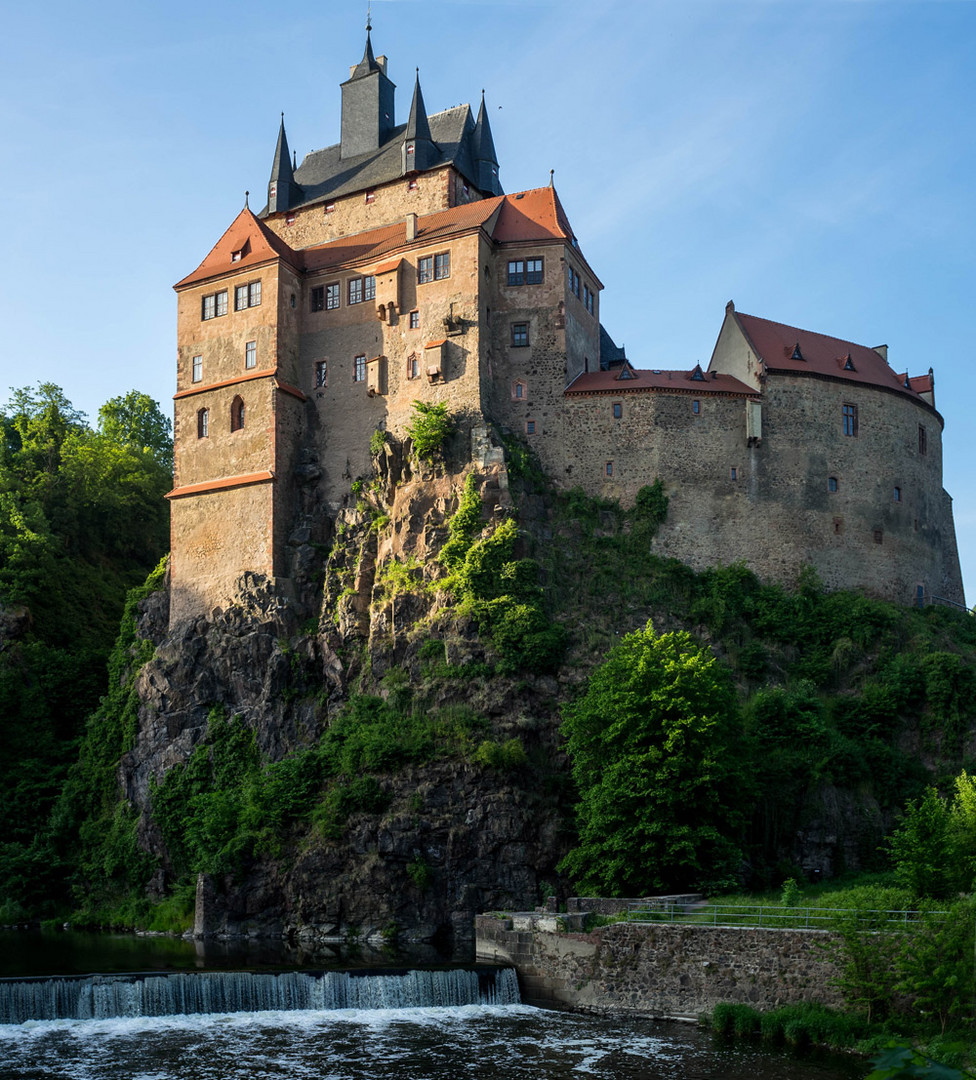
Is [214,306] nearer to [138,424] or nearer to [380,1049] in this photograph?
[138,424]

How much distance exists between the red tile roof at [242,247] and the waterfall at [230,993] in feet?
129

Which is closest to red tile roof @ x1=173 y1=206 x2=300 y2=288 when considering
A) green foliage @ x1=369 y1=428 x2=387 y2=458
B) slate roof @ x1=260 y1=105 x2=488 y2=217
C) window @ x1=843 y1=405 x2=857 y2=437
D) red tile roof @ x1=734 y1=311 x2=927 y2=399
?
slate roof @ x1=260 y1=105 x2=488 y2=217

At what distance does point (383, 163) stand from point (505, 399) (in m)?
16.4

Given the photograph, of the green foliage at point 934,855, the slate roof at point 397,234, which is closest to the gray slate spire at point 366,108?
the slate roof at point 397,234

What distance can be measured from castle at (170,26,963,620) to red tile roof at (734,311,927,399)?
0.50 ft

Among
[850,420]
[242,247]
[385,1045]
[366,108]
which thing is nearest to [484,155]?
[366,108]

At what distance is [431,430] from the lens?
5672 cm

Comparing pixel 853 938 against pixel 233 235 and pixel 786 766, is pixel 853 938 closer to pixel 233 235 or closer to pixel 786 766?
pixel 786 766

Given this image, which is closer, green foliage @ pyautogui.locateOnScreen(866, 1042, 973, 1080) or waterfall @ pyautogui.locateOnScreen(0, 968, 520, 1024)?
green foliage @ pyautogui.locateOnScreen(866, 1042, 973, 1080)

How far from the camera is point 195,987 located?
3297 cm

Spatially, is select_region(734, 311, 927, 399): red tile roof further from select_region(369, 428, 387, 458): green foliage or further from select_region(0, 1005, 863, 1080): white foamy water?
select_region(0, 1005, 863, 1080): white foamy water

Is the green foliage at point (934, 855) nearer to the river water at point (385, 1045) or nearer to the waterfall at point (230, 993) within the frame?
the river water at point (385, 1045)

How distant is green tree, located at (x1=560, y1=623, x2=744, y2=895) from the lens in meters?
39.9

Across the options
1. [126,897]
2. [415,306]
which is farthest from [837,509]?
[126,897]
